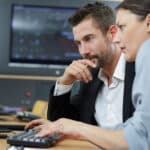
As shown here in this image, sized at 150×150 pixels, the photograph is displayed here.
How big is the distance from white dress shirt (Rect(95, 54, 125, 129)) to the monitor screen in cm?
Result: 194

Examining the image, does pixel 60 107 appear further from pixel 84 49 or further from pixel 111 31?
pixel 111 31

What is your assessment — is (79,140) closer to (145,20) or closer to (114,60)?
(145,20)

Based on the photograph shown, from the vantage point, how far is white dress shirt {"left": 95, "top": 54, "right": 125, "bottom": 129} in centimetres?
194

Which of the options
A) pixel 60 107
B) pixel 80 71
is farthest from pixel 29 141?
pixel 60 107

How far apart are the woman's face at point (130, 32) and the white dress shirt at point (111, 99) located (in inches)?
20.4

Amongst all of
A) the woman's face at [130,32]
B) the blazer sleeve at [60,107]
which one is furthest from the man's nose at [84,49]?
the woman's face at [130,32]

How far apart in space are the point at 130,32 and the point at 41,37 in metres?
2.64

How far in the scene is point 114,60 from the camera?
2135mm

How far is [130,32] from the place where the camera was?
1377mm

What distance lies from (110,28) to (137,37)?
0.87 metres

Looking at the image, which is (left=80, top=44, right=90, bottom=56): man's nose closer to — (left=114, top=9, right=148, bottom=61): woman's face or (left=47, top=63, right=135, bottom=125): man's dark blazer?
(left=47, top=63, right=135, bottom=125): man's dark blazer

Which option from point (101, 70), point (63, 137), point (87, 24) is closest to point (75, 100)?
point (101, 70)

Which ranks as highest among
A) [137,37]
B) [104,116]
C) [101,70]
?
[137,37]

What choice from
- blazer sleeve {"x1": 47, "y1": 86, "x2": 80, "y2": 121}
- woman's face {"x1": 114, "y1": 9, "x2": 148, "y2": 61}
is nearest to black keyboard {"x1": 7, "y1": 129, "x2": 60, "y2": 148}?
Answer: woman's face {"x1": 114, "y1": 9, "x2": 148, "y2": 61}
